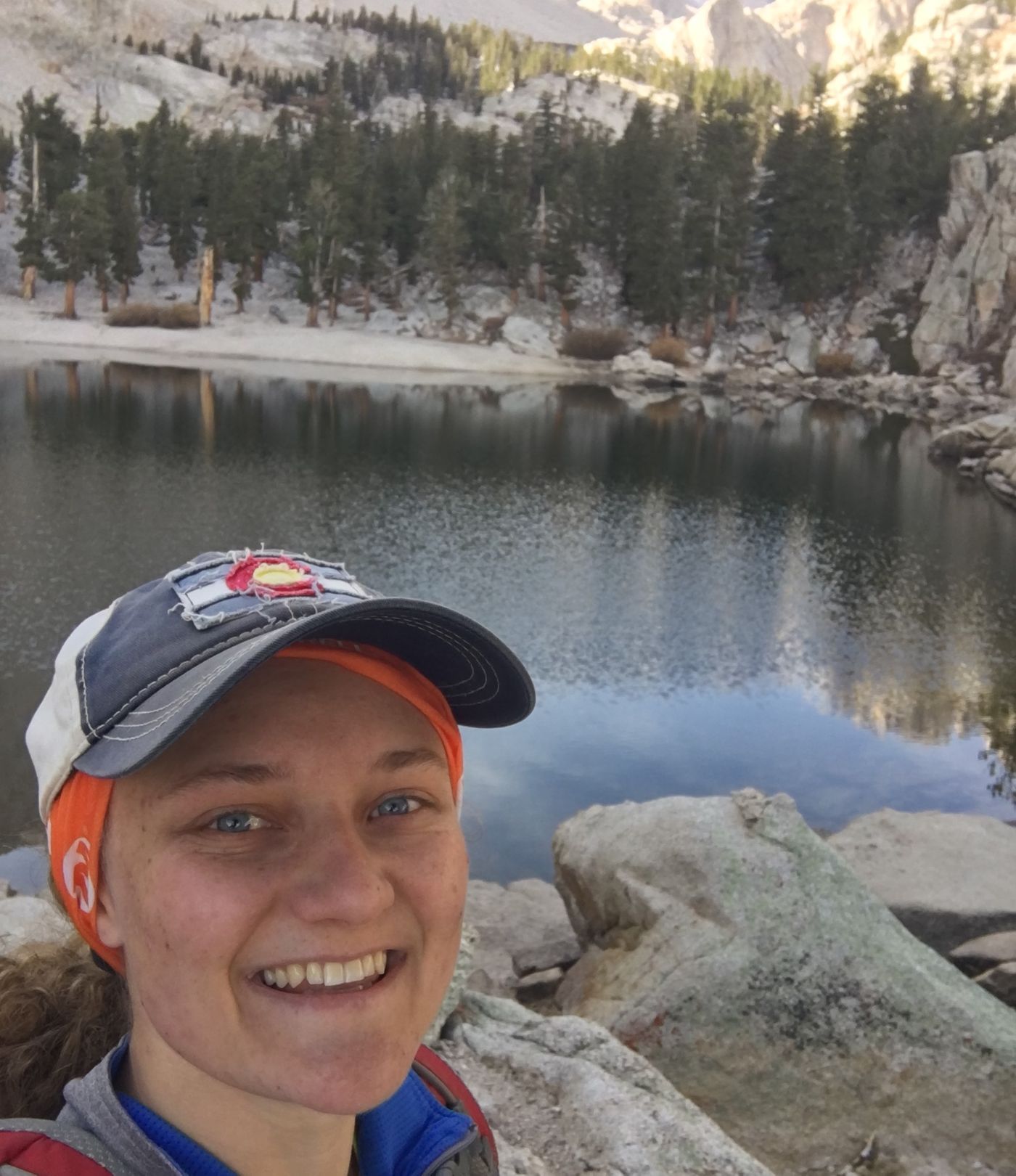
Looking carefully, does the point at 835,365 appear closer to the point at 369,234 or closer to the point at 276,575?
the point at 369,234

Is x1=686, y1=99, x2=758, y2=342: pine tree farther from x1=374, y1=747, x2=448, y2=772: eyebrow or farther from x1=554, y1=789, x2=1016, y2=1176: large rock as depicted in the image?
x1=374, y1=747, x2=448, y2=772: eyebrow

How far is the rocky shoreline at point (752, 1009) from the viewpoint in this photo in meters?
4.09

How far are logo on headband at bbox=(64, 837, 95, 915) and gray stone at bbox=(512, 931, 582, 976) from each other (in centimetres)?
604

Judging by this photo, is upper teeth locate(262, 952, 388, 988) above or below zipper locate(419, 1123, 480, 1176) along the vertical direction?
above

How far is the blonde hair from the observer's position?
1845mm

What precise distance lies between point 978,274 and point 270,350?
37350mm

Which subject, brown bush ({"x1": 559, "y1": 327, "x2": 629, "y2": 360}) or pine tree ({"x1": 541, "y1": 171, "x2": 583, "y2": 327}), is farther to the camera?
pine tree ({"x1": 541, "y1": 171, "x2": 583, "y2": 327})

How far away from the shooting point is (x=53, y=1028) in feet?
6.15

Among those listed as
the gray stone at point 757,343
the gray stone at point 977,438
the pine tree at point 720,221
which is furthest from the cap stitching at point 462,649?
the gray stone at point 757,343

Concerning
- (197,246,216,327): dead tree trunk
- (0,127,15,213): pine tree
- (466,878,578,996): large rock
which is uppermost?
(0,127,15,213): pine tree

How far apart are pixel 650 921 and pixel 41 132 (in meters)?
67.8

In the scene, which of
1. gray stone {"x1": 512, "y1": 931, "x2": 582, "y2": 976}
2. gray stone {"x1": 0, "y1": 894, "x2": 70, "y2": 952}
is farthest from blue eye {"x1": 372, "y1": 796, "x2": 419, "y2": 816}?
gray stone {"x1": 512, "y1": 931, "x2": 582, "y2": 976}

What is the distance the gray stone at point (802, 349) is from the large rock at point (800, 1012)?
2279 inches

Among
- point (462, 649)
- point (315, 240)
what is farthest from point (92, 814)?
point (315, 240)
